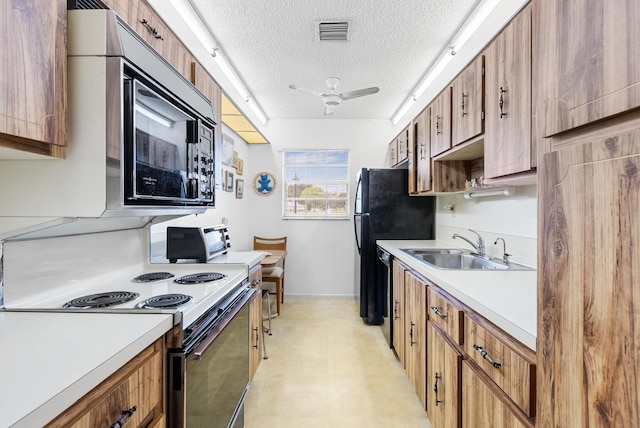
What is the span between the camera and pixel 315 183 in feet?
15.3

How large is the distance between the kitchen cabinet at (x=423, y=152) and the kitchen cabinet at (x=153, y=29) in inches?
77.0

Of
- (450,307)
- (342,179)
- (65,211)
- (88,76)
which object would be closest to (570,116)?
(450,307)

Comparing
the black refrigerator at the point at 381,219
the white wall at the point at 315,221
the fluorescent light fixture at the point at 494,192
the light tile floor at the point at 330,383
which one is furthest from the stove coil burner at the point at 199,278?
the white wall at the point at 315,221

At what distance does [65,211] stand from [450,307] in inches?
63.4

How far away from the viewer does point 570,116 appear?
0.70 metres

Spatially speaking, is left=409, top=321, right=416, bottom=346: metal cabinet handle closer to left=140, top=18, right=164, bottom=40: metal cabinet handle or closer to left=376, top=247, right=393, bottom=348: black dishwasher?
left=376, top=247, right=393, bottom=348: black dishwasher

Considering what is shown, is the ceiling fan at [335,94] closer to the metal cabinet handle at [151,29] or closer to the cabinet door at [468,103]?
the cabinet door at [468,103]

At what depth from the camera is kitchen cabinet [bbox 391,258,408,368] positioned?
8.10ft

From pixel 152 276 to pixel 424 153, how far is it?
2.35m

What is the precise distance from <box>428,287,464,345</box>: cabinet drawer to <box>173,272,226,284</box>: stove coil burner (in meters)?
1.19

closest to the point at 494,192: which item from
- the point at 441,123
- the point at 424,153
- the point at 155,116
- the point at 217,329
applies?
the point at 441,123

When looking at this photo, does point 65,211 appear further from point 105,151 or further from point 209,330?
point 209,330

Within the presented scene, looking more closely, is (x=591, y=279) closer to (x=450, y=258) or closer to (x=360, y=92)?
(x=450, y=258)

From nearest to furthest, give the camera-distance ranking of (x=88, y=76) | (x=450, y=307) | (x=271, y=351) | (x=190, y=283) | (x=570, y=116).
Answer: (x=570, y=116), (x=88, y=76), (x=450, y=307), (x=190, y=283), (x=271, y=351)
